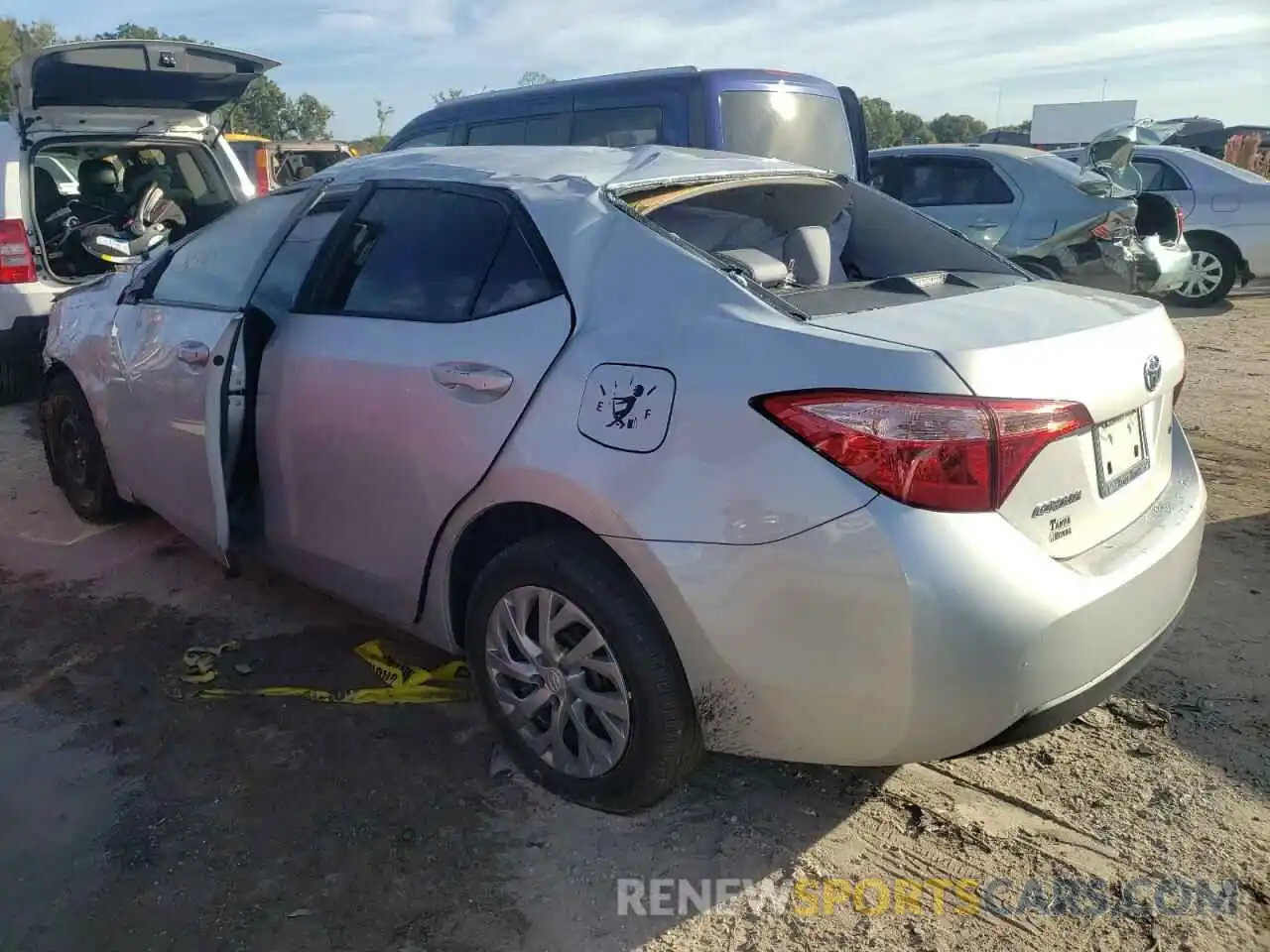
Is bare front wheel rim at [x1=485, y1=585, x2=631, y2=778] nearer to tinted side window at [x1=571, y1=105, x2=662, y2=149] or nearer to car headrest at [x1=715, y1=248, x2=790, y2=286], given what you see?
car headrest at [x1=715, y1=248, x2=790, y2=286]

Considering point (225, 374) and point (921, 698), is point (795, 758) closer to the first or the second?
point (921, 698)

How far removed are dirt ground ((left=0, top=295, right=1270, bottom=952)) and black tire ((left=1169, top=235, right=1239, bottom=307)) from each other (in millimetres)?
8042

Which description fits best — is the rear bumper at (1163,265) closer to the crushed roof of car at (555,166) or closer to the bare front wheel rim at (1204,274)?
the bare front wheel rim at (1204,274)

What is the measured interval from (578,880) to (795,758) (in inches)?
23.1

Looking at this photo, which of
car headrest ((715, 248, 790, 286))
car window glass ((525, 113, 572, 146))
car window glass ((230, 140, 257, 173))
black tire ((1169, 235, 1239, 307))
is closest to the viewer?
car headrest ((715, 248, 790, 286))

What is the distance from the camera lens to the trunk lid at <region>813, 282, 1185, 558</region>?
2.14m

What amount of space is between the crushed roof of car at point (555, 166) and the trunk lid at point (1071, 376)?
0.84 meters

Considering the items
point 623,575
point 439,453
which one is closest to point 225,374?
point 439,453

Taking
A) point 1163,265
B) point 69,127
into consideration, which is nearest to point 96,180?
point 69,127

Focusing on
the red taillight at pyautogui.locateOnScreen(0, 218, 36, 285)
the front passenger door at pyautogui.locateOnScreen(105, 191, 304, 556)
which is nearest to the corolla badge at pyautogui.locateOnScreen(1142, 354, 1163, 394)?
the front passenger door at pyautogui.locateOnScreen(105, 191, 304, 556)

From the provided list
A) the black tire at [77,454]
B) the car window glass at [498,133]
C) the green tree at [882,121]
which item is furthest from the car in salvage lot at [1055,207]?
the green tree at [882,121]

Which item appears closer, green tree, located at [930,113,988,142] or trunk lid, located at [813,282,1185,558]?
trunk lid, located at [813,282,1185,558]

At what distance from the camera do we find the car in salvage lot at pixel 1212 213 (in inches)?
401

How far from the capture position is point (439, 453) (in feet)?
8.99
